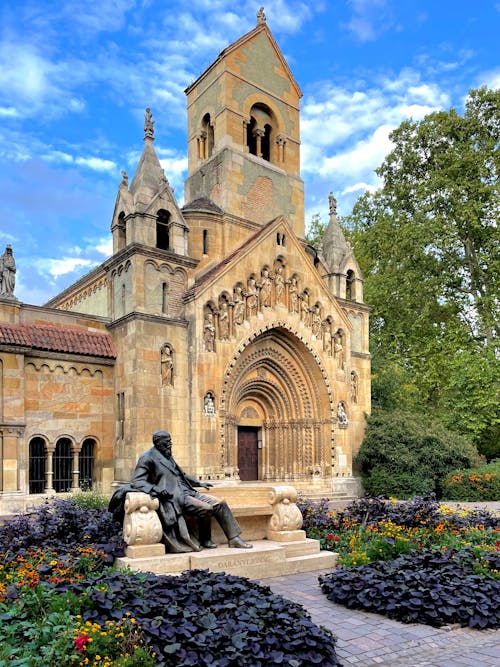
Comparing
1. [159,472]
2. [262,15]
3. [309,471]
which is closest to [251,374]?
[309,471]

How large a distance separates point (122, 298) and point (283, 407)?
8290 millimetres

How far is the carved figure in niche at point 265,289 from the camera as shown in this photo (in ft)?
77.6

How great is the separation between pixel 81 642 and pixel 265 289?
742 inches

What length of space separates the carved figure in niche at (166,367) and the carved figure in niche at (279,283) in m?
5.29

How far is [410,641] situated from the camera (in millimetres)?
6973

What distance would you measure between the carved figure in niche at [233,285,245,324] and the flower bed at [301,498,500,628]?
10.0 meters

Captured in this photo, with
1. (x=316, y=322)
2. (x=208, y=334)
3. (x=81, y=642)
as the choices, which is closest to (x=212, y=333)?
(x=208, y=334)

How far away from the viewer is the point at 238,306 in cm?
2275

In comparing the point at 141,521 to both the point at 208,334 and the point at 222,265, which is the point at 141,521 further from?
the point at 222,265

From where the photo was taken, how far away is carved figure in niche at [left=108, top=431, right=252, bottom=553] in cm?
980

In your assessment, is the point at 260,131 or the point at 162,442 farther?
the point at 260,131

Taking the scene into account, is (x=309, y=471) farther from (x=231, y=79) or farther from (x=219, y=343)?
(x=231, y=79)

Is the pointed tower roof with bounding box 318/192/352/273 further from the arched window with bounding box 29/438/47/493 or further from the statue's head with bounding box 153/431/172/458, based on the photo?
the statue's head with bounding box 153/431/172/458

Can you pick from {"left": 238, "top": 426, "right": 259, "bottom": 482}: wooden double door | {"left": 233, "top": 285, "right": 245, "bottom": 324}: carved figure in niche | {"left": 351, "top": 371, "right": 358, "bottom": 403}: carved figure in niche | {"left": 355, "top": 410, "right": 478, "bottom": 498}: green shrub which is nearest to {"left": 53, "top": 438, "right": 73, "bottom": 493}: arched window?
{"left": 233, "top": 285, "right": 245, "bottom": 324}: carved figure in niche
